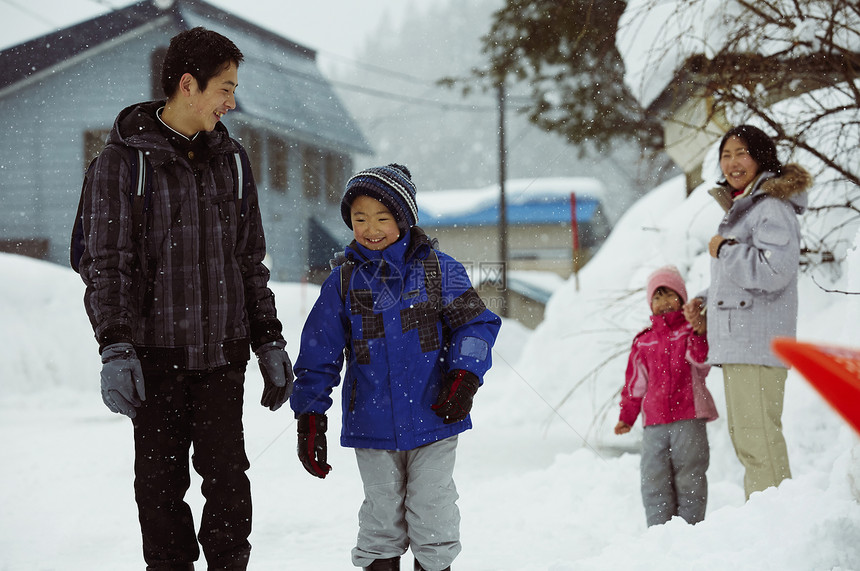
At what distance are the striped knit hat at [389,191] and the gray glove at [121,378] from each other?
32.3 inches

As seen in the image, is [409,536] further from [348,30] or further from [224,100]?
[348,30]

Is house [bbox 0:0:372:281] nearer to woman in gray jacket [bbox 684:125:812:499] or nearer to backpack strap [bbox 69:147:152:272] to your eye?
woman in gray jacket [bbox 684:125:812:499]

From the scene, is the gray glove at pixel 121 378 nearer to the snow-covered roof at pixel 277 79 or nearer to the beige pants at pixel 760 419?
the beige pants at pixel 760 419

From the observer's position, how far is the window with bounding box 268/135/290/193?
9398 millimetres

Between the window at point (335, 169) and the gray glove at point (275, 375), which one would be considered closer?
the gray glove at point (275, 375)

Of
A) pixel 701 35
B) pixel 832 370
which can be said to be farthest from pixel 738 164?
pixel 832 370

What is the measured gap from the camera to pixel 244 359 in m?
2.35

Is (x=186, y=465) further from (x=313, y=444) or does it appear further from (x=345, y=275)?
(x=345, y=275)

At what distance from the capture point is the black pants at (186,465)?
2.19 m

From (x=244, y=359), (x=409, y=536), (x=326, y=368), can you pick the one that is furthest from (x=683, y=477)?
(x=244, y=359)

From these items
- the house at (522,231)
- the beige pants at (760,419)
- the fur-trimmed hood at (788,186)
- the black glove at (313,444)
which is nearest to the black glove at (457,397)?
the black glove at (313,444)

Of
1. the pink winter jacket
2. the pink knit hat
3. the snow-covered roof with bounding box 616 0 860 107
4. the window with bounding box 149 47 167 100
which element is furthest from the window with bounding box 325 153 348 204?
the pink winter jacket

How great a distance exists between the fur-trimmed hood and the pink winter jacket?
2.16 feet

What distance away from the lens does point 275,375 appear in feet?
7.61
